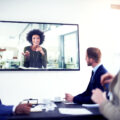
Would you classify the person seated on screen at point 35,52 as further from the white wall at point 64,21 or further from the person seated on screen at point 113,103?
the person seated on screen at point 113,103

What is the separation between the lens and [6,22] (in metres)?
2.43

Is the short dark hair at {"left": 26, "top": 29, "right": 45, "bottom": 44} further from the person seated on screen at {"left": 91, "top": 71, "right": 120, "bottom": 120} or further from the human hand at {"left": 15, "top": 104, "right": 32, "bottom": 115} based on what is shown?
Answer: the person seated on screen at {"left": 91, "top": 71, "right": 120, "bottom": 120}

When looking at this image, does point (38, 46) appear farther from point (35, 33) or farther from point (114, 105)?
point (114, 105)

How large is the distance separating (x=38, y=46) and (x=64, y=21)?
557 mm

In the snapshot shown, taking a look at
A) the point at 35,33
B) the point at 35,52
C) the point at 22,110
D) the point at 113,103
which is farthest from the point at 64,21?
the point at 113,103

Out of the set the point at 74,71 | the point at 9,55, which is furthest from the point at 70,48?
the point at 9,55

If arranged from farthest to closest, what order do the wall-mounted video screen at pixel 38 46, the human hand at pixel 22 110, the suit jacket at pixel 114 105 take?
the wall-mounted video screen at pixel 38 46, the human hand at pixel 22 110, the suit jacket at pixel 114 105

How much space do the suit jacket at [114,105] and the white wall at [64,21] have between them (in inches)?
57.8

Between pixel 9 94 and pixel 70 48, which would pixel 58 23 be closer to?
pixel 70 48

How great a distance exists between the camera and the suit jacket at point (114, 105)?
35.1 inches

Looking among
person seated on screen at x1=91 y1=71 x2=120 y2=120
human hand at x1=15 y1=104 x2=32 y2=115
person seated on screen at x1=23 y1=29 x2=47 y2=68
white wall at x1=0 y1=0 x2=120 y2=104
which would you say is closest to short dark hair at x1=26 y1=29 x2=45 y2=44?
person seated on screen at x1=23 y1=29 x2=47 y2=68

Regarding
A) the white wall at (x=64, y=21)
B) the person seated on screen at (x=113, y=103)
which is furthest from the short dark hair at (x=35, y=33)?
the person seated on screen at (x=113, y=103)

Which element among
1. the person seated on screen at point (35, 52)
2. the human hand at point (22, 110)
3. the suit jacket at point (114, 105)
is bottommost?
the human hand at point (22, 110)

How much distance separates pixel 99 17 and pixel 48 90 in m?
1.38
